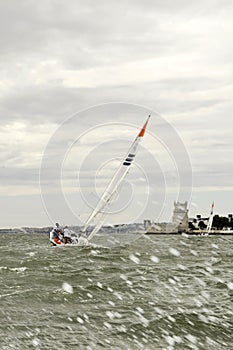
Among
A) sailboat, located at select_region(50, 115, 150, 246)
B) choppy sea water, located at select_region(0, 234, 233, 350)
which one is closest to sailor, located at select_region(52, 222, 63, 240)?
sailboat, located at select_region(50, 115, 150, 246)

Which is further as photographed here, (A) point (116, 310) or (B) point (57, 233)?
(B) point (57, 233)

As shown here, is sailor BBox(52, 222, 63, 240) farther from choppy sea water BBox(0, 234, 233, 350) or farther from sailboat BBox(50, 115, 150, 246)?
choppy sea water BBox(0, 234, 233, 350)

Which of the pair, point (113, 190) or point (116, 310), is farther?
point (113, 190)

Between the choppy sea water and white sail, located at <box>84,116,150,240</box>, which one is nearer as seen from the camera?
the choppy sea water

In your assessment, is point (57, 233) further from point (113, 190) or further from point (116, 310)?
point (116, 310)

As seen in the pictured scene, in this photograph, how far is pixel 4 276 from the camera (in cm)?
2927

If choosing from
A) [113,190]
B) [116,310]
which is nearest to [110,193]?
[113,190]

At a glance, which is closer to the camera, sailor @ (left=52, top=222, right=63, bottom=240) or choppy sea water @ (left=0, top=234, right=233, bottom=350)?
choppy sea water @ (left=0, top=234, right=233, bottom=350)

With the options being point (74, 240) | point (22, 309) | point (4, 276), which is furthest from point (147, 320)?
point (74, 240)

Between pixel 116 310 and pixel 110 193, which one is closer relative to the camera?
pixel 116 310

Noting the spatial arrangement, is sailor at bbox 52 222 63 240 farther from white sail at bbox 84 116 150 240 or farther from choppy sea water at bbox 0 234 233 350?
choppy sea water at bbox 0 234 233 350

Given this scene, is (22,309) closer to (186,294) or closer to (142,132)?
(186,294)

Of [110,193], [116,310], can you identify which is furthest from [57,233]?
[116,310]

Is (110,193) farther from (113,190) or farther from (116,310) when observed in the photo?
(116,310)
